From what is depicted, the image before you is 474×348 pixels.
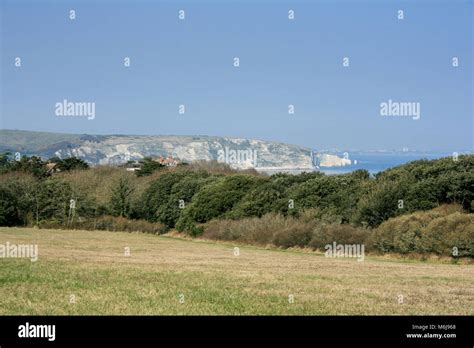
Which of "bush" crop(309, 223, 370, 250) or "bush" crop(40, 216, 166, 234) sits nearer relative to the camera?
"bush" crop(309, 223, 370, 250)

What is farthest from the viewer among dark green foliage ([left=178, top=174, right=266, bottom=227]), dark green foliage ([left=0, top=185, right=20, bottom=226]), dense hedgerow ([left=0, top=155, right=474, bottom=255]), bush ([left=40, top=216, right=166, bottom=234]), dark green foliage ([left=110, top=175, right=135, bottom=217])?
dark green foliage ([left=110, top=175, right=135, bottom=217])

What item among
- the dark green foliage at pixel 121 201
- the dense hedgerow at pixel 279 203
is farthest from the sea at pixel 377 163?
the dark green foliage at pixel 121 201

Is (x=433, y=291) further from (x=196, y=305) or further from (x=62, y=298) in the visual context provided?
(x=62, y=298)

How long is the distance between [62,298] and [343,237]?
105 ft

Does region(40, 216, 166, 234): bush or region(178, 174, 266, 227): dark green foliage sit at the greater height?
region(178, 174, 266, 227): dark green foliage

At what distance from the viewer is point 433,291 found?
594 inches

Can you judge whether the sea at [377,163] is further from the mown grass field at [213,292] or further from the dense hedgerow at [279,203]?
the mown grass field at [213,292]

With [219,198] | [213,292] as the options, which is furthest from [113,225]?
[213,292]

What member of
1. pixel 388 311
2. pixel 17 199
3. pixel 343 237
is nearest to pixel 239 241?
→ pixel 343 237

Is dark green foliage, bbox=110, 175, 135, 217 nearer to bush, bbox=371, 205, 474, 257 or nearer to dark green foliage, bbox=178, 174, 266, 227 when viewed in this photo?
dark green foliage, bbox=178, 174, 266, 227
